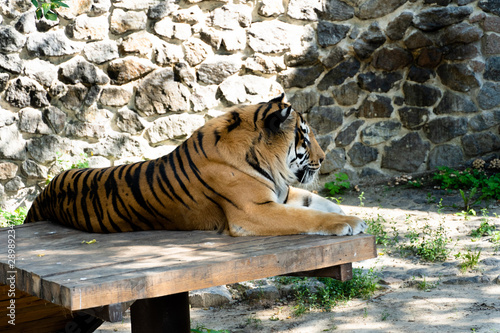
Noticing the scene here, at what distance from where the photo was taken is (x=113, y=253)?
243 centimetres

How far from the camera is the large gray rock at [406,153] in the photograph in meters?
7.14

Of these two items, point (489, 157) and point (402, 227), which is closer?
Answer: point (402, 227)

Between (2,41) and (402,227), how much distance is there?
4224mm

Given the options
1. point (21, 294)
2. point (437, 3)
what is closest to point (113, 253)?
point (21, 294)

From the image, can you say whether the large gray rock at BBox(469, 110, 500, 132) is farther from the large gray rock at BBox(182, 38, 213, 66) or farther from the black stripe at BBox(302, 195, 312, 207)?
the black stripe at BBox(302, 195, 312, 207)

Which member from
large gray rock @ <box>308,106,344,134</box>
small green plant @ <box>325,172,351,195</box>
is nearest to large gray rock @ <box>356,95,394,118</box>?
large gray rock @ <box>308,106,344,134</box>

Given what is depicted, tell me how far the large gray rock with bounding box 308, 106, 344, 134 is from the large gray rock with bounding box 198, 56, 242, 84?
1.09 meters

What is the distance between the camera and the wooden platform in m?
1.93

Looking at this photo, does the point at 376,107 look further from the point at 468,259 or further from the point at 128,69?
the point at 128,69

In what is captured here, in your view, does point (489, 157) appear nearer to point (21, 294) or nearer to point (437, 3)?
point (437, 3)

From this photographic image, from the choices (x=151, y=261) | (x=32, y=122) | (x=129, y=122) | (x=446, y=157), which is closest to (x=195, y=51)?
(x=129, y=122)

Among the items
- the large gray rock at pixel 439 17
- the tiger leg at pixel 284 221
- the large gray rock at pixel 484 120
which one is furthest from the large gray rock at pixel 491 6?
the tiger leg at pixel 284 221

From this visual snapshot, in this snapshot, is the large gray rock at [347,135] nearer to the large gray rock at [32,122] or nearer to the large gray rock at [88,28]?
the large gray rock at [88,28]

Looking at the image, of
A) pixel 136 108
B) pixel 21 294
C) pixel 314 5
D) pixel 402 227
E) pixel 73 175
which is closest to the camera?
pixel 21 294
